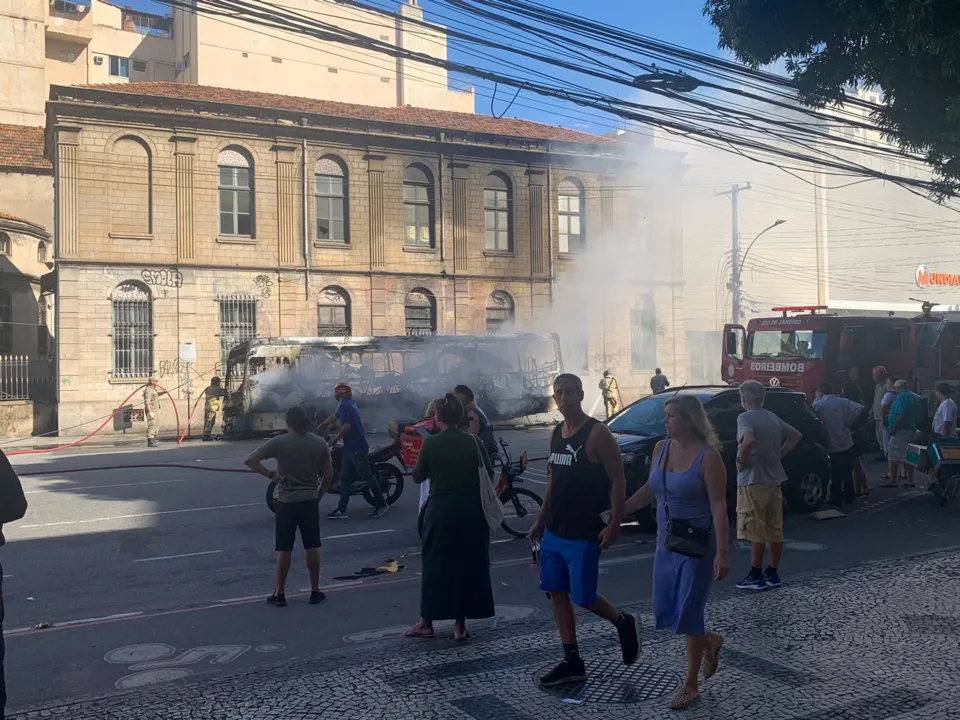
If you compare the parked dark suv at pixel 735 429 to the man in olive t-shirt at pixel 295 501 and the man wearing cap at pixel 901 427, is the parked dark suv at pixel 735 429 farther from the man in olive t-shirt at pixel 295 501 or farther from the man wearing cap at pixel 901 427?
the man in olive t-shirt at pixel 295 501

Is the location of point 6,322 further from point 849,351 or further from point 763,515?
point 763,515

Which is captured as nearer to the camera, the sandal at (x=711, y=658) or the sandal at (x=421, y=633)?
the sandal at (x=711, y=658)

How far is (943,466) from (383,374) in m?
16.0

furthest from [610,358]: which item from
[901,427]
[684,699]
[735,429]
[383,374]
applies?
[684,699]

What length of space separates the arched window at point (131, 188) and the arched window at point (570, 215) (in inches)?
577

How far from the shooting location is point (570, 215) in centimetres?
3356

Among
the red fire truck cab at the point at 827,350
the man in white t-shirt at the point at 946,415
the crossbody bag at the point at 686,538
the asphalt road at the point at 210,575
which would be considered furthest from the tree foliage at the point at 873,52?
the red fire truck cab at the point at 827,350

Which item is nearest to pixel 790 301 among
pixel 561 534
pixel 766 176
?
pixel 766 176

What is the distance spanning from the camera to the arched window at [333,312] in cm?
2988

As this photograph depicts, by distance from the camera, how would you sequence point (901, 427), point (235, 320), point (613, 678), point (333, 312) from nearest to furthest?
point (613, 678)
point (901, 427)
point (235, 320)
point (333, 312)

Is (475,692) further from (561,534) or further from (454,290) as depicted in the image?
(454,290)

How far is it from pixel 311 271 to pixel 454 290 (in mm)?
5224

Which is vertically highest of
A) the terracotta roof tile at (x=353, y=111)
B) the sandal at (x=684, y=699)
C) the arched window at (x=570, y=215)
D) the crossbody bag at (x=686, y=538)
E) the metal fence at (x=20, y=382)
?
the terracotta roof tile at (x=353, y=111)

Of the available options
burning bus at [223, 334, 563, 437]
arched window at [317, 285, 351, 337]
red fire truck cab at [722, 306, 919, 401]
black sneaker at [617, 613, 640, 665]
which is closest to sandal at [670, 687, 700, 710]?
black sneaker at [617, 613, 640, 665]
